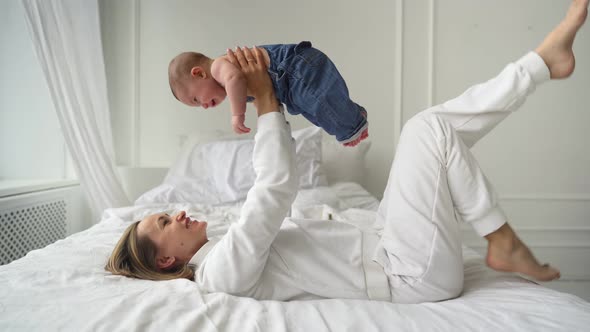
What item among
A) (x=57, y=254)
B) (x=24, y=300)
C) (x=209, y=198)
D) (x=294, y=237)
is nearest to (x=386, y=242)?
(x=294, y=237)

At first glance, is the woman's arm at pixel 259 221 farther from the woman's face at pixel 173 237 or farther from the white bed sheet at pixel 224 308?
the woman's face at pixel 173 237

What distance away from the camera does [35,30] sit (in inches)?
71.2

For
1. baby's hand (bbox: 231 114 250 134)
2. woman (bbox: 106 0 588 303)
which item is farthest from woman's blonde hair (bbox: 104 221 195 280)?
baby's hand (bbox: 231 114 250 134)

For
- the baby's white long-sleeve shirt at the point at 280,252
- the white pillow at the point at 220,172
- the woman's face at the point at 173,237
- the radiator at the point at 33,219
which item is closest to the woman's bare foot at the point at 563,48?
the baby's white long-sleeve shirt at the point at 280,252

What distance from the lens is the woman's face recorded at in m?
1.13

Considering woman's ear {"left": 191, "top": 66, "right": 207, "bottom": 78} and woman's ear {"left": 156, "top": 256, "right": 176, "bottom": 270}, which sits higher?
woman's ear {"left": 191, "top": 66, "right": 207, "bottom": 78}

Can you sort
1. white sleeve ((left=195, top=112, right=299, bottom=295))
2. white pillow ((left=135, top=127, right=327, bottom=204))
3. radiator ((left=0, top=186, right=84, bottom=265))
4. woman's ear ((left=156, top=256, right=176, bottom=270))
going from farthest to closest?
white pillow ((left=135, top=127, right=327, bottom=204)) → radiator ((left=0, top=186, right=84, bottom=265)) → woman's ear ((left=156, top=256, right=176, bottom=270)) → white sleeve ((left=195, top=112, right=299, bottom=295))

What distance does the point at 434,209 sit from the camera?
0.96 metres

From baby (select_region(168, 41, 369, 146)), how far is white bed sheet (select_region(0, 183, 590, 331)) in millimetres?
525

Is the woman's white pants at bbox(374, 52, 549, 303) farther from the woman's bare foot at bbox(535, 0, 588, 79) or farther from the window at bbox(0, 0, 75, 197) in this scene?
the window at bbox(0, 0, 75, 197)

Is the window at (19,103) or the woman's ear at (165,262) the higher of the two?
the window at (19,103)

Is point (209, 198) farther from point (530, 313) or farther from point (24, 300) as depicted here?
point (530, 313)

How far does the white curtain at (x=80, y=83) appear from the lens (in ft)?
6.11

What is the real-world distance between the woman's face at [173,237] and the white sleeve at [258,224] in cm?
18
